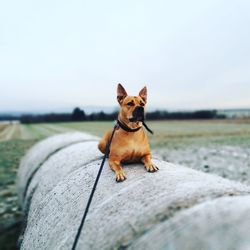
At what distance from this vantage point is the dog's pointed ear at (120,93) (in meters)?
3.25

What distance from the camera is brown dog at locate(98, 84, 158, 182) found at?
3.15m

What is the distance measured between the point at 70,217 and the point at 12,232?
143 inches

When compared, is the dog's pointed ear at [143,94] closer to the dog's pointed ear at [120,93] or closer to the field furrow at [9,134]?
the dog's pointed ear at [120,93]

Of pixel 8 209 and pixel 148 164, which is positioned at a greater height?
pixel 148 164

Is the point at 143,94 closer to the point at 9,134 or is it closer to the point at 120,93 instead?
the point at 120,93

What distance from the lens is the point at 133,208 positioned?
2.56m

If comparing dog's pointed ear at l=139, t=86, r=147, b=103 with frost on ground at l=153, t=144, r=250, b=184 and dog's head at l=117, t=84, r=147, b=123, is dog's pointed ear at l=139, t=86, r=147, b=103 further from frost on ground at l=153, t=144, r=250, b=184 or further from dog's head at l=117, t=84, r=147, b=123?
frost on ground at l=153, t=144, r=250, b=184

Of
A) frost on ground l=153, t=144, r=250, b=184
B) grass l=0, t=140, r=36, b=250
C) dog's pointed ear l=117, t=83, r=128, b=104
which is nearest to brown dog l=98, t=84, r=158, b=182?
dog's pointed ear l=117, t=83, r=128, b=104

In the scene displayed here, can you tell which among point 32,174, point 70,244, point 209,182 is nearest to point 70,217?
point 70,244

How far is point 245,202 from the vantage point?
7.30 ft

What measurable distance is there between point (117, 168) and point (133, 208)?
72cm

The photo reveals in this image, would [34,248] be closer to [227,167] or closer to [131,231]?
[131,231]

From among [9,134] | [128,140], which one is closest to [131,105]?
[128,140]

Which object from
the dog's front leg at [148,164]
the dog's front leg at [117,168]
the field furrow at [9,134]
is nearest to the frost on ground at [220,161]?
the dog's front leg at [148,164]
